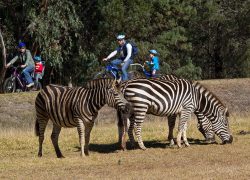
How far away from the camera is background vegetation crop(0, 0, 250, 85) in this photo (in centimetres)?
3322

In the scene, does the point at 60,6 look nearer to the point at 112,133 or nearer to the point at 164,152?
the point at 112,133

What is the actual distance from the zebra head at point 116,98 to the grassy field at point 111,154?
3.63 ft

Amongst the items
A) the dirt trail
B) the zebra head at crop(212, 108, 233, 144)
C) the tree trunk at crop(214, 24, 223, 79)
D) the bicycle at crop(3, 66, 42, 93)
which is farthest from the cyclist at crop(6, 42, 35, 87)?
the tree trunk at crop(214, 24, 223, 79)

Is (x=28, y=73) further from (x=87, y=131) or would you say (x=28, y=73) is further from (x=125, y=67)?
(x=87, y=131)

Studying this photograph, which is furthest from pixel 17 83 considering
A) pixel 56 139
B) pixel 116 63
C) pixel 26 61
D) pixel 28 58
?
pixel 56 139

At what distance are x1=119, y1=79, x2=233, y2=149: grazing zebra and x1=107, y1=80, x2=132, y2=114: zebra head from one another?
88cm

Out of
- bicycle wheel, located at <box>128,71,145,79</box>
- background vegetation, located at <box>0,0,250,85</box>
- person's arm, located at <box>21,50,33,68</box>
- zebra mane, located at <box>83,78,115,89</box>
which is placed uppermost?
background vegetation, located at <box>0,0,250,85</box>

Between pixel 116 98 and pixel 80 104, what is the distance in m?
0.80

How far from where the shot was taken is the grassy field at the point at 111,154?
42.7ft

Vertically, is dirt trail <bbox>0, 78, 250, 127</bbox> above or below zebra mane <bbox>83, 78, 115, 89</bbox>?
below

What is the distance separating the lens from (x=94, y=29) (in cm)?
3697

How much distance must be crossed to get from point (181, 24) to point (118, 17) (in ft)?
14.6

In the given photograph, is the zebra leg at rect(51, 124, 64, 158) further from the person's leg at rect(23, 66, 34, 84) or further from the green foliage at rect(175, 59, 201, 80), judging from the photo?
the green foliage at rect(175, 59, 201, 80)

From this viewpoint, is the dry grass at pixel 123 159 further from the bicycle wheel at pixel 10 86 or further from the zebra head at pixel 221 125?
the bicycle wheel at pixel 10 86
